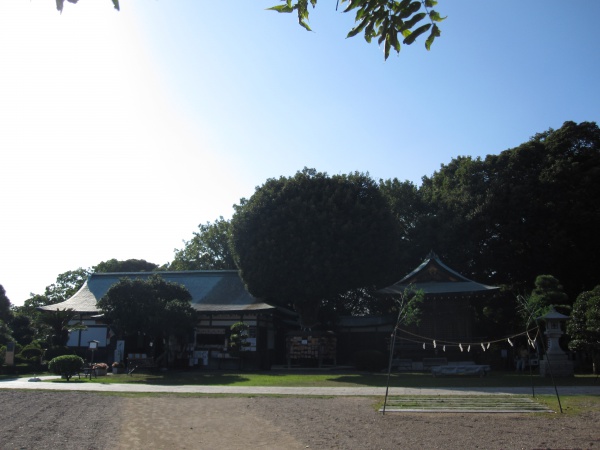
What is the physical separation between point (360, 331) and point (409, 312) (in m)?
23.3

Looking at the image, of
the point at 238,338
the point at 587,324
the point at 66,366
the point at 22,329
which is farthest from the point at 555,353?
the point at 22,329

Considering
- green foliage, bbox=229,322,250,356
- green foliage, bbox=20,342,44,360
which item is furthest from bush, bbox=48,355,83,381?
green foliage, bbox=229,322,250,356

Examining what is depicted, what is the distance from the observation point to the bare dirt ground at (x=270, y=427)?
32.2 ft

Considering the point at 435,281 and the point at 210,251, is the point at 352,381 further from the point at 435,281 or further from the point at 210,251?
the point at 210,251

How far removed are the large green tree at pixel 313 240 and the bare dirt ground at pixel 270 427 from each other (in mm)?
18337

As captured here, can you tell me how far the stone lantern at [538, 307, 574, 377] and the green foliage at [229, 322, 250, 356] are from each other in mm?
16178

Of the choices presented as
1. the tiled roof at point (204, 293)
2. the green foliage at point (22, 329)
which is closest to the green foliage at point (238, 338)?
the tiled roof at point (204, 293)

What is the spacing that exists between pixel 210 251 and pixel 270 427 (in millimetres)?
41900

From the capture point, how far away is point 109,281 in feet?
136

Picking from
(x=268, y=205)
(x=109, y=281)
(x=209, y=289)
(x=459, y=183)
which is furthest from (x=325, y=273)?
(x=109, y=281)

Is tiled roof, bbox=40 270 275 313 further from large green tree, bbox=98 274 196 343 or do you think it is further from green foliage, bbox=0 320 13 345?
large green tree, bbox=98 274 196 343

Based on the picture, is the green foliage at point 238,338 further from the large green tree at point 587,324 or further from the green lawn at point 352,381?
the large green tree at point 587,324

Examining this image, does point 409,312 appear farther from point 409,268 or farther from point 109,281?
point 109,281

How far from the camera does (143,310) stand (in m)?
27.7
